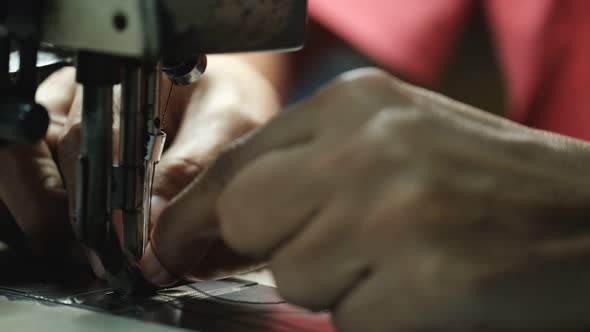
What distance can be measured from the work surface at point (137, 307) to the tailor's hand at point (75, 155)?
0.20ft

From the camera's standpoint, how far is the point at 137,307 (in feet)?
2.05

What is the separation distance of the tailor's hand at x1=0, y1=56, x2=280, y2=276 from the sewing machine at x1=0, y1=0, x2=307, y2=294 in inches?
4.3

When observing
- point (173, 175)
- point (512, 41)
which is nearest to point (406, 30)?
point (512, 41)

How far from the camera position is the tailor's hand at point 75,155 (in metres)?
0.77

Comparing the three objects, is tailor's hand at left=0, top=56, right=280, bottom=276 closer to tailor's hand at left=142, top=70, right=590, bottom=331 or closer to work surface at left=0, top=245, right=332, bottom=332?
work surface at left=0, top=245, right=332, bottom=332

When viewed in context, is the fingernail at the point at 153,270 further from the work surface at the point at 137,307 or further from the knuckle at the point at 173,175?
the knuckle at the point at 173,175

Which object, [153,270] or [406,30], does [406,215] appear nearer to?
[153,270]

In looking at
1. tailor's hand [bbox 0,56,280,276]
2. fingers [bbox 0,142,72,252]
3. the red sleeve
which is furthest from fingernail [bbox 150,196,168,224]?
the red sleeve

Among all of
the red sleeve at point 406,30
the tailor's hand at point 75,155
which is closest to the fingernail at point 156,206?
the tailor's hand at point 75,155

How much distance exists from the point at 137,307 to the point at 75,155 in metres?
0.20

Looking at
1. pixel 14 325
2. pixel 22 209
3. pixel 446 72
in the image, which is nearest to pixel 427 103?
pixel 14 325

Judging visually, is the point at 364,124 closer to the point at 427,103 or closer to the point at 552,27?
the point at 427,103

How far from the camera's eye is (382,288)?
48 centimetres

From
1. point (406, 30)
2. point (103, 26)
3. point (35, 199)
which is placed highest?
point (103, 26)
